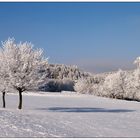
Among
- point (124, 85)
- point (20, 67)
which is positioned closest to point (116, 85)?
point (124, 85)

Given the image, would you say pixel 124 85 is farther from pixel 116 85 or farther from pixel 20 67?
pixel 20 67

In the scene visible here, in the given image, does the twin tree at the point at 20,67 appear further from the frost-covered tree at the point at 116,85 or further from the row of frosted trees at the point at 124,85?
the frost-covered tree at the point at 116,85

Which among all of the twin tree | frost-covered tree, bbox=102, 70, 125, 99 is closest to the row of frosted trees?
frost-covered tree, bbox=102, 70, 125, 99

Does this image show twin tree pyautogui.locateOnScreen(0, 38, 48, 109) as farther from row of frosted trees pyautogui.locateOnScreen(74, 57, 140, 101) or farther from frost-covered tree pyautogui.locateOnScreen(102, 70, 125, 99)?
frost-covered tree pyautogui.locateOnScreen(102, 70, 125, 99)

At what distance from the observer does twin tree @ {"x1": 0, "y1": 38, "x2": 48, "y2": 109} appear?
5056 cm

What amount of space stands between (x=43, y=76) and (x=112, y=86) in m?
66.2

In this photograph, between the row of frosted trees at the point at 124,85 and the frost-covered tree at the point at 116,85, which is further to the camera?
the frost-covered tree at the point at 116,85

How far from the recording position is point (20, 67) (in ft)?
168

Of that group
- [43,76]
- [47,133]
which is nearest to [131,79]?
[43,76]

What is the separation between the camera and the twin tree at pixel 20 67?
50562mm

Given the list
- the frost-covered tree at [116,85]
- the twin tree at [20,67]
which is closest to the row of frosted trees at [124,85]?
the frost-covered tree at [116,85]

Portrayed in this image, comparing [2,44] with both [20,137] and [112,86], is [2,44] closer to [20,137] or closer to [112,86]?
[20,137]

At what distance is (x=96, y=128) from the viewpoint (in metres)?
30.3

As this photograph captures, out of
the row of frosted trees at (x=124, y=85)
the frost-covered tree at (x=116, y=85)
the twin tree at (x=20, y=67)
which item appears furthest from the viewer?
the frost-covered tree at (x=116, y=85)
